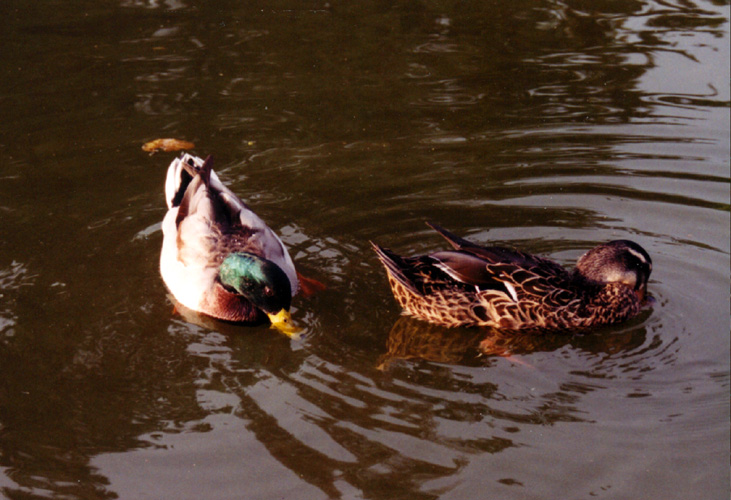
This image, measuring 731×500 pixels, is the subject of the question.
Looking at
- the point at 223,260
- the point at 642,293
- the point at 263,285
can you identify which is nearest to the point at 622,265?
the point at 642,293

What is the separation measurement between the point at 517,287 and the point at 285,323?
1.45 m

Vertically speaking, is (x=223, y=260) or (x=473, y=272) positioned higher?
(x=473, y=272)

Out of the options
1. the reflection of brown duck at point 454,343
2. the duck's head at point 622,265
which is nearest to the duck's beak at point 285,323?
the reflection of brown duck at point 454,343

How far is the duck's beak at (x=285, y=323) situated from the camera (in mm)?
5641

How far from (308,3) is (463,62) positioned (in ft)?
7.85

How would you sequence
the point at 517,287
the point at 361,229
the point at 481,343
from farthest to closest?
the point at 361,229 < the point at 481,343 < the point at 517,287

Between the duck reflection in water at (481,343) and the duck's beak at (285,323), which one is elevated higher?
the duck's beak at (285,323)

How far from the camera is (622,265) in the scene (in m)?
5.55

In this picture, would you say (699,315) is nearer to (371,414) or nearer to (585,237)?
(585,237)

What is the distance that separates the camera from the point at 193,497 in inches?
174

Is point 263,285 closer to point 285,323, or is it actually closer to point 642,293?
point 285,323

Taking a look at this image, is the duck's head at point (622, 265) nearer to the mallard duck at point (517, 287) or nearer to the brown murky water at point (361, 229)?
the mallard duck at point (517, 287)

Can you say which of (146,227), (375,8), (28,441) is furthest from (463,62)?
(28,441)

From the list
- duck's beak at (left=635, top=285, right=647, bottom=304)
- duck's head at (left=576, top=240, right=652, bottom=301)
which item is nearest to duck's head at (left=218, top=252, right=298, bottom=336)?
duck's head at (left=576, top=240, right=652, bottom=301)
